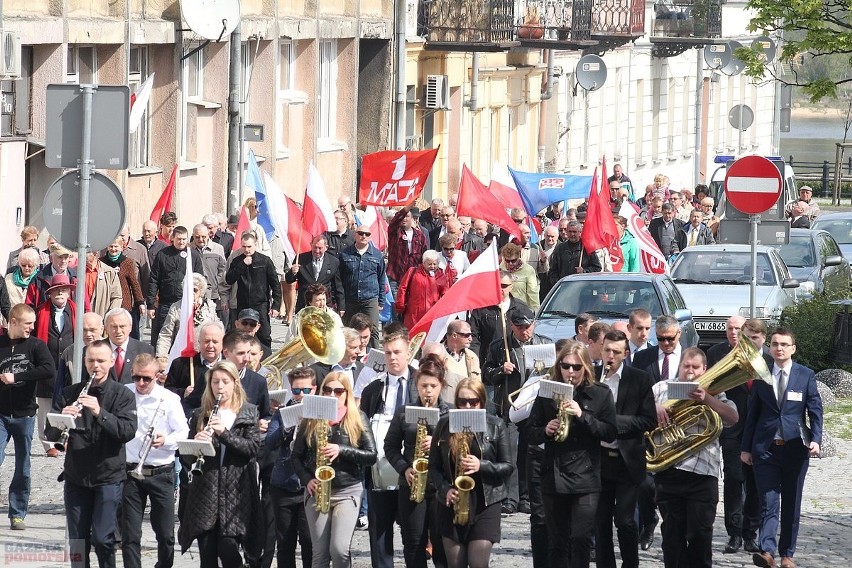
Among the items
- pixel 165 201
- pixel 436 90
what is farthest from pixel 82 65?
pixel 436 90

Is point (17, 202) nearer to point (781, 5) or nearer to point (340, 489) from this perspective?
point (781, 5)

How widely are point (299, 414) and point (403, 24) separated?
25.1m

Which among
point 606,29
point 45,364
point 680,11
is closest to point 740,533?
point 45,364

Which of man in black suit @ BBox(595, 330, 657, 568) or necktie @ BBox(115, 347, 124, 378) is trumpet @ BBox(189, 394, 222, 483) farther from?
Answer: man in black suit @ BBox(595, 330, 657, 568)

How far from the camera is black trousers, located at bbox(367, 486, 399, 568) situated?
1097cm

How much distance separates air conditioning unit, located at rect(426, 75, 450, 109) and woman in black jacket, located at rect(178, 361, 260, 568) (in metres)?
27.1

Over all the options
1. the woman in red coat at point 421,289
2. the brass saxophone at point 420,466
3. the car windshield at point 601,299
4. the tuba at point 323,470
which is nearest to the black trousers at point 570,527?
the brass saxophone at point 420,466

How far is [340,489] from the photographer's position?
10570 millimetres

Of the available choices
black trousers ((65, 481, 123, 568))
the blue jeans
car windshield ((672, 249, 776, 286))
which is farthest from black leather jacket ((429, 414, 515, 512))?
car windshield ((672, 249, 776, 286))

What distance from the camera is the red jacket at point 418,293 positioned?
17828 millimetres

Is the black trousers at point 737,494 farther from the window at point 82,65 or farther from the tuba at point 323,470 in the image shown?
the window at point 82,65

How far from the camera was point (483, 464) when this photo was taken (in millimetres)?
10289

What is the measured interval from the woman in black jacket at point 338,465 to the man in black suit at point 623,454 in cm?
151

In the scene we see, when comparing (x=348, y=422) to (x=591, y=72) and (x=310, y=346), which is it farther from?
(x=591, y=72)
